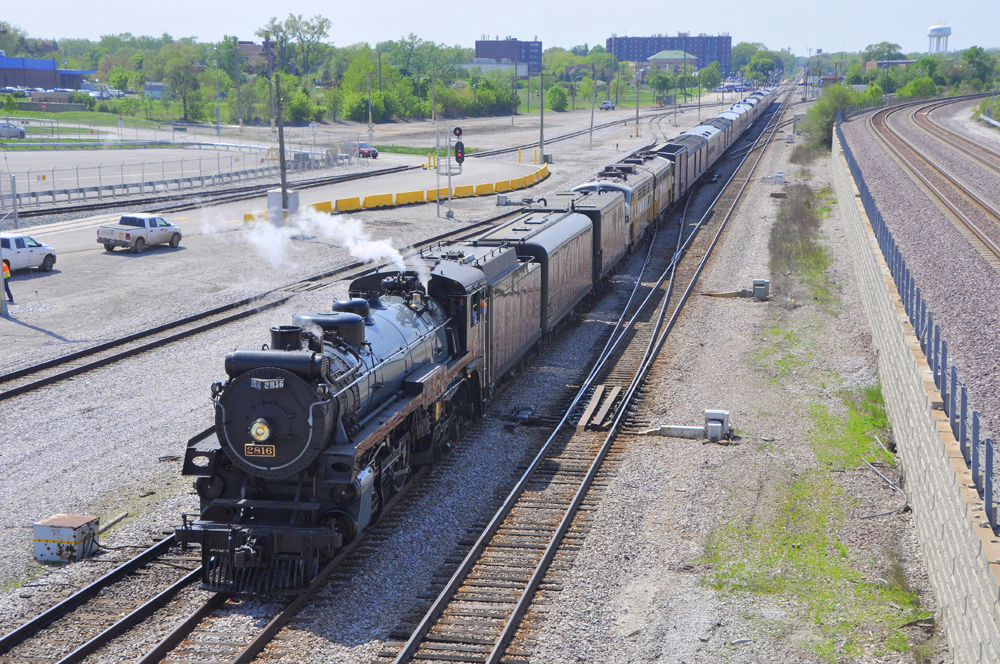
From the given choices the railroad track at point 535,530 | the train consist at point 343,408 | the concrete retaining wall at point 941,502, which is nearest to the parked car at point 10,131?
the railroad track at point 535,530

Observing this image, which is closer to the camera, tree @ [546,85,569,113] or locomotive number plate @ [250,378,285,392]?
locomotive number plate @ [250,378,285,392]

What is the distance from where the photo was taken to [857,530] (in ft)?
43.9

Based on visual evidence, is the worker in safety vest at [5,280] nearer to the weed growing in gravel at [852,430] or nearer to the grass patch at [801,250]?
the weed growing in gravel at [852,430]

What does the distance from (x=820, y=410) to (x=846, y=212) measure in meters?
22.5

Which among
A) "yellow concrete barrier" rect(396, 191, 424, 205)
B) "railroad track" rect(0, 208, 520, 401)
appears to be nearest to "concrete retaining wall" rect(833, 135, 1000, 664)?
"railroad track" rect(0, 208, 520, 401)

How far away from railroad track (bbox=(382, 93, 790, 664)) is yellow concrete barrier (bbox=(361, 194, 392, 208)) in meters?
28.0

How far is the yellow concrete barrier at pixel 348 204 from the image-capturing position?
161 ft

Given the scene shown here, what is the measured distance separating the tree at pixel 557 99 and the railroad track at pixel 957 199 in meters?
87.1

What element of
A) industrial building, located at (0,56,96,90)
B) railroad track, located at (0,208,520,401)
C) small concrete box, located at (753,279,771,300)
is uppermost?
industrial building, located at (0,56,96,90)

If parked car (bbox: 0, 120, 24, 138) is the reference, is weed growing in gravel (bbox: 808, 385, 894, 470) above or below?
below

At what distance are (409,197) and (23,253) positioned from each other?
23.9m

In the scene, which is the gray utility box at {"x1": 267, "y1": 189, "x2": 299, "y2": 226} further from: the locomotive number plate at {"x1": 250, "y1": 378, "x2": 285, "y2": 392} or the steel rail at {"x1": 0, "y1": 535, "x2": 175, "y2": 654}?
the locomotive number plate at {"x1": 250, "y1": 378, "x2": 285, "y2": 392}

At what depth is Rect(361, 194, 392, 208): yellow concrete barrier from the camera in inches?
1986

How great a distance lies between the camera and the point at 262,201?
5278 cm
